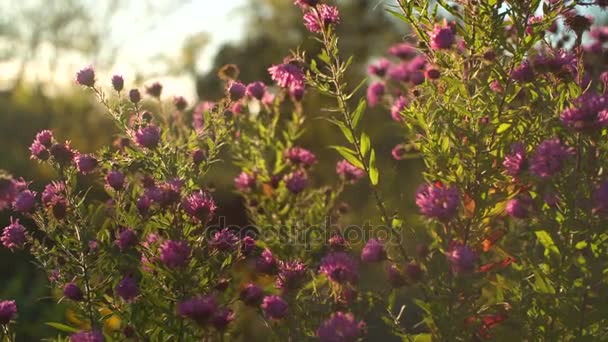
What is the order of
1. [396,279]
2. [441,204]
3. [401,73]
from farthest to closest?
[401,73]
[396,279]
[441,204]

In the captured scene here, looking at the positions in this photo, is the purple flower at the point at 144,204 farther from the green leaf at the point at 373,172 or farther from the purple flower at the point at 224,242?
the green leaf at the point at 373,172

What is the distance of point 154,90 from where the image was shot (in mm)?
3512

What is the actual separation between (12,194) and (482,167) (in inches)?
65.9

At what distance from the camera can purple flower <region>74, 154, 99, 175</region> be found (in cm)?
258

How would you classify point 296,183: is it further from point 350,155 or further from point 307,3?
point 307,3

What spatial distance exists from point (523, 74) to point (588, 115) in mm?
402

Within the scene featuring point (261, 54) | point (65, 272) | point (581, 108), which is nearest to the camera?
point (581, 108)

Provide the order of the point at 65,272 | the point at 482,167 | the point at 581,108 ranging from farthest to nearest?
the point at 65,272 → the point at 482,167 → the point at 581,108

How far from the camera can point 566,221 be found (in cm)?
226

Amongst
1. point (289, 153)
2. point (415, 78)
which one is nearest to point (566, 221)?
point (415, 78)

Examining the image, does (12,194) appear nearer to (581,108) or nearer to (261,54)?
(581,108)

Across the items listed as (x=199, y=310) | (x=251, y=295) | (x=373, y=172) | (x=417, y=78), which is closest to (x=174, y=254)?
(x=199, y=310)

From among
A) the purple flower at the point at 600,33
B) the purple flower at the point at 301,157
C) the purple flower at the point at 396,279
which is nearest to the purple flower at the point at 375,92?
the purple flower at the point at 301,157

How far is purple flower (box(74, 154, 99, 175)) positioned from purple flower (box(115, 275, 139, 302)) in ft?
1.40
